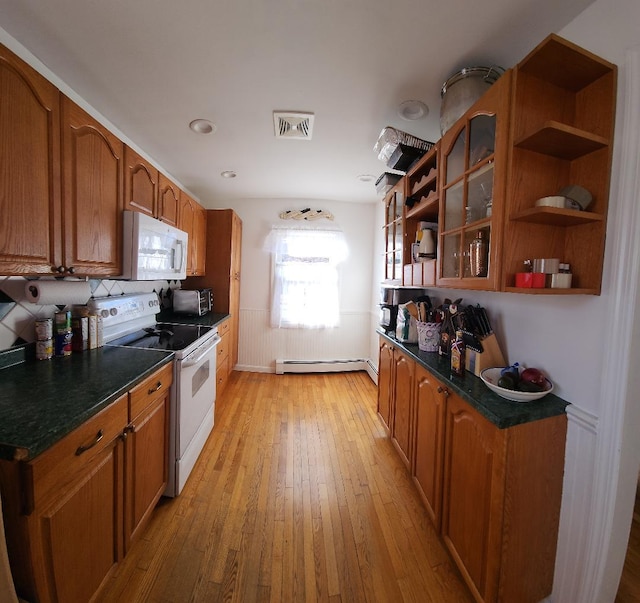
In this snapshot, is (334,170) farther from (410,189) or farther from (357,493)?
(357,493)

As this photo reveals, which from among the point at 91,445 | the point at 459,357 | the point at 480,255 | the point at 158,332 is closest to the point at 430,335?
the point at 459,357

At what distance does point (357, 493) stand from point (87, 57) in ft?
8.93

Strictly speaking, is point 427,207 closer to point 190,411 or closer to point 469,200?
point 469,200

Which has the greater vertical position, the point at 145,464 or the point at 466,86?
the point at 466,86

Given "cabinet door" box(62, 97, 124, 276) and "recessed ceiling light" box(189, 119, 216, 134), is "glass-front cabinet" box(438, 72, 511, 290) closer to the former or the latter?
"recessed ceiling light" box(189, 119, 216, 134)

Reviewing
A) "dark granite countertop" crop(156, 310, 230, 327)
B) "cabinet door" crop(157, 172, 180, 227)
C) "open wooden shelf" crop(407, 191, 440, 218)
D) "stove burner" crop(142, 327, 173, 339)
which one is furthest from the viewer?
"dark granite countertop" crop(156, 310, 230, 327)

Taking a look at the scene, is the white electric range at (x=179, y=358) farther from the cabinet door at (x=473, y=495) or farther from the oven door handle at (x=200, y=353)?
the cabinet door at (x=473, y=495)

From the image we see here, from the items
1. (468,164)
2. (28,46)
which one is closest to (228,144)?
(28,46)

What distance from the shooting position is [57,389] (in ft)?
3.26

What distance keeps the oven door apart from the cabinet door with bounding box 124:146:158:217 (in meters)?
1.03

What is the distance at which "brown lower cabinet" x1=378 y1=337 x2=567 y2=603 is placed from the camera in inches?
36.4

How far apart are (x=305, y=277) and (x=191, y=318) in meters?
1.47

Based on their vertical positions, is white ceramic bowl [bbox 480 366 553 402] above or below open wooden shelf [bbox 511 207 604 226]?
below

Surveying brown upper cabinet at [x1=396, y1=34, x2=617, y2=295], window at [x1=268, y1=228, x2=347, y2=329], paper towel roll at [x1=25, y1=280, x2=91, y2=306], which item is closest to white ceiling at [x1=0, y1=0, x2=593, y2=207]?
brown upper cabinet at [x1=396, y1=34, x2=617, y2=295]
